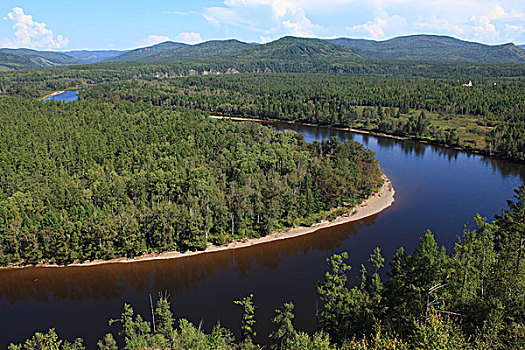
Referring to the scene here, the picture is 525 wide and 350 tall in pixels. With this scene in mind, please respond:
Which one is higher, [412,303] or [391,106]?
[391,106]

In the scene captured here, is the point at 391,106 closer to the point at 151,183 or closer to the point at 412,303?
the point at 151,183

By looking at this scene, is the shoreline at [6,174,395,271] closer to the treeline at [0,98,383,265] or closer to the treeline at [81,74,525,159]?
the treeline at [0,98,383,265]

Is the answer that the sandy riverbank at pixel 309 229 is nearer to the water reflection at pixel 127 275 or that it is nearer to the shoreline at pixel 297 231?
the shoreline at pixel 297 231

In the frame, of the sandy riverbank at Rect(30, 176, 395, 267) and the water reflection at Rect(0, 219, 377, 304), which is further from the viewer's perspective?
the sandy riverbank at Rect(30, 176, 395, 267)

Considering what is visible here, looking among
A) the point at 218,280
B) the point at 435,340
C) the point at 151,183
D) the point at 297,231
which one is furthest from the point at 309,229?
the point at 435,340

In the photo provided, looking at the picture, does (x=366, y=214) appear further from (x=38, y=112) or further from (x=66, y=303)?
(x=38, y=112)

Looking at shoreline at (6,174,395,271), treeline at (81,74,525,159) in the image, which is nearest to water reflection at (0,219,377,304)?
shoreline at (6,174,395,271)
